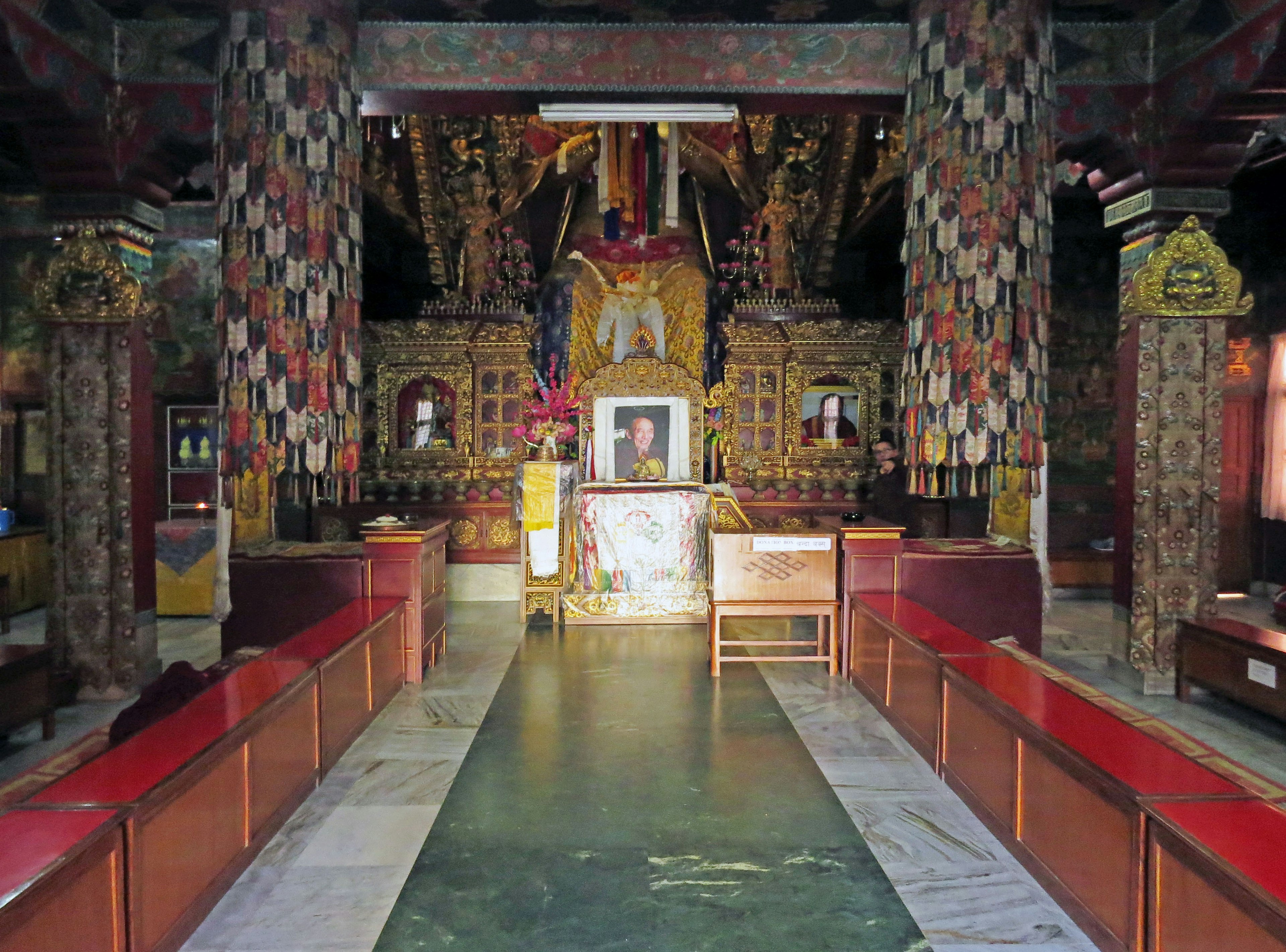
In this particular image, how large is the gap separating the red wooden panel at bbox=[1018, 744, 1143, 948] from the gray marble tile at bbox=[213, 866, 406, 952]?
2032mm

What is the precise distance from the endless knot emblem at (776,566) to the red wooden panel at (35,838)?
3.92m

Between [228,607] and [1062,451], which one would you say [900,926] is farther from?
[1062,451]

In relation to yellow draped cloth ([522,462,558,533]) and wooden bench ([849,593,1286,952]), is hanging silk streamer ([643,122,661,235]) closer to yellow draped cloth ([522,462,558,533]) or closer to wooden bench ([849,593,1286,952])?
yellow draped cloth ([522,462,558,533])

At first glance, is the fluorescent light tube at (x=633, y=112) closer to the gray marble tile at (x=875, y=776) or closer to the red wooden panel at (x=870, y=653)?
the red wooden panel at (x=870, y=653)

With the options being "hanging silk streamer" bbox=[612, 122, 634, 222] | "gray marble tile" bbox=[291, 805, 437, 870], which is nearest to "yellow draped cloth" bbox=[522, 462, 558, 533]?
"hanging silk streamer" bbox=[612, 122, 634, 222]

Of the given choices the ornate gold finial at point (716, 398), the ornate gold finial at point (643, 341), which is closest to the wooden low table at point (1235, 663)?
the ornate gold finial at point (716, 398)

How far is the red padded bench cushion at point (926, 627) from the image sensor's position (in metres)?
3.78

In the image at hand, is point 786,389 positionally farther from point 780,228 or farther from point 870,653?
point 870,653

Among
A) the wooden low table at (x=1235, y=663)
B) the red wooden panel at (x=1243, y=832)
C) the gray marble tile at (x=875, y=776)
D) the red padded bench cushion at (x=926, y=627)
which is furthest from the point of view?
the wooden low table at (x=1235, y=663)

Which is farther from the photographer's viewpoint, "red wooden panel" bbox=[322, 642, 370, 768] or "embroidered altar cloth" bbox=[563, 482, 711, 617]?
"embroidered altar cloth" bbox=[563, 482, 711, 617]

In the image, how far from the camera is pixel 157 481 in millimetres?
8852

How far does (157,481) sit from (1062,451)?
9469 millimetres

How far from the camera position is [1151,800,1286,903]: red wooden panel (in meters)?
1.81

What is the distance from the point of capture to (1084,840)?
2426mm
